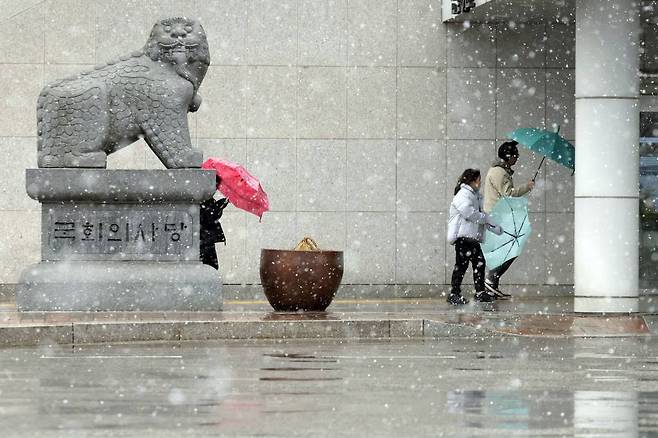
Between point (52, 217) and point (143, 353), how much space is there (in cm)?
463

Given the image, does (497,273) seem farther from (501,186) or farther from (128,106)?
(128,106)

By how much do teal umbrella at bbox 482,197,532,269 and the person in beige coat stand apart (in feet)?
0.31

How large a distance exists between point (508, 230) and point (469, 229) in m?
1.42

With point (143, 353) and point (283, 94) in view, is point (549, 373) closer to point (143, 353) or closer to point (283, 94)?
point (143, 353)

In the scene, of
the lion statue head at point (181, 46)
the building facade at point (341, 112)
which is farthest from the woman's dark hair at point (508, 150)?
the lion statue head at point (181, 46)

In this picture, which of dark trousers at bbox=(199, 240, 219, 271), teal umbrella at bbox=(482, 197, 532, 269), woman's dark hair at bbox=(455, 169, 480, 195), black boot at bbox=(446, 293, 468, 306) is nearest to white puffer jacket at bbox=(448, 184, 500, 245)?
woman's dark hair at bbox=(455, 169, 480, 195)

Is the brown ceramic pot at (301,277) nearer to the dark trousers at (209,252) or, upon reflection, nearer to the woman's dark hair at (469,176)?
the dark trousers at (209,252)

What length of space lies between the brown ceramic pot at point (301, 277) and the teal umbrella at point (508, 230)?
16.1 ft

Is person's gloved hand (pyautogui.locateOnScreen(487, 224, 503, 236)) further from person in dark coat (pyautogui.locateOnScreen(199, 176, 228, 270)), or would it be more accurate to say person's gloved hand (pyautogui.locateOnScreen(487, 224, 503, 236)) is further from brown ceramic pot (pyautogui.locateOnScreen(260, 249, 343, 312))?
brown ceramic pot (pyautogui.locateOnScreen(260, 249, 343, 312))

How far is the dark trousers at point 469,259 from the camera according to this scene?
22.4 m

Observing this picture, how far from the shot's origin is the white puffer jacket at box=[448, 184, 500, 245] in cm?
2231

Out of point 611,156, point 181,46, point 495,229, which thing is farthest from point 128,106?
point 495,229

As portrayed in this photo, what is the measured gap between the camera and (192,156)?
1925 centimetres

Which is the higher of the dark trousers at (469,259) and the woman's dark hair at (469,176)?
the woman's dark hair at (469,176)
